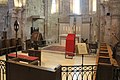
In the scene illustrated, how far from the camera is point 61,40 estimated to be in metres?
13.1

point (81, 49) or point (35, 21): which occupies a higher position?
point (35, 21)

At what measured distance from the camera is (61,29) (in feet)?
47.9

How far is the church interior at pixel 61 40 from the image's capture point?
461cm

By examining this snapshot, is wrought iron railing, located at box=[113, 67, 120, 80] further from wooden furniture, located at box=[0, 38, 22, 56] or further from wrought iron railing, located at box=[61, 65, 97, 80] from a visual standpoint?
wooden furniture, located at box=[0, 38, 22, 56]

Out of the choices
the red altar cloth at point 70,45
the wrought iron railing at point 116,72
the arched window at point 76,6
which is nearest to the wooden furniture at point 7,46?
the red altar cloth at point 70,45

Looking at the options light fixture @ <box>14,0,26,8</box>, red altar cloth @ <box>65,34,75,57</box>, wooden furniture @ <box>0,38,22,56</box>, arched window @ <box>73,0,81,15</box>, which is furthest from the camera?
arched window @ <box>73,0,81,15</box>

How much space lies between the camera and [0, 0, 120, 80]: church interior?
15.1 ft

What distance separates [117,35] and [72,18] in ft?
18.3

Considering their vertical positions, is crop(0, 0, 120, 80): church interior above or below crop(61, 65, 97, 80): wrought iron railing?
above

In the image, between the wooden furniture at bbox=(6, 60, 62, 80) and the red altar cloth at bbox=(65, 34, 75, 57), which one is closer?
the wooden furniture at bbox=(6, 60, 62, 80)

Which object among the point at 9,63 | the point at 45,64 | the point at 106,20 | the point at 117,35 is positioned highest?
the point at 106,20

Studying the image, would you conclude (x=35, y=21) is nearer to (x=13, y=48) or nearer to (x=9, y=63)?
(x=13, y=48)

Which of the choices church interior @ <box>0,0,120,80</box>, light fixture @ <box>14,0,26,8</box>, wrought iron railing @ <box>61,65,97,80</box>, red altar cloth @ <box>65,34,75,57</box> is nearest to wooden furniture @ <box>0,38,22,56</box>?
church interior @ <box>0,0,120,80</box>

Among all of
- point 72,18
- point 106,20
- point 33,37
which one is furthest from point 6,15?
point 106,20
